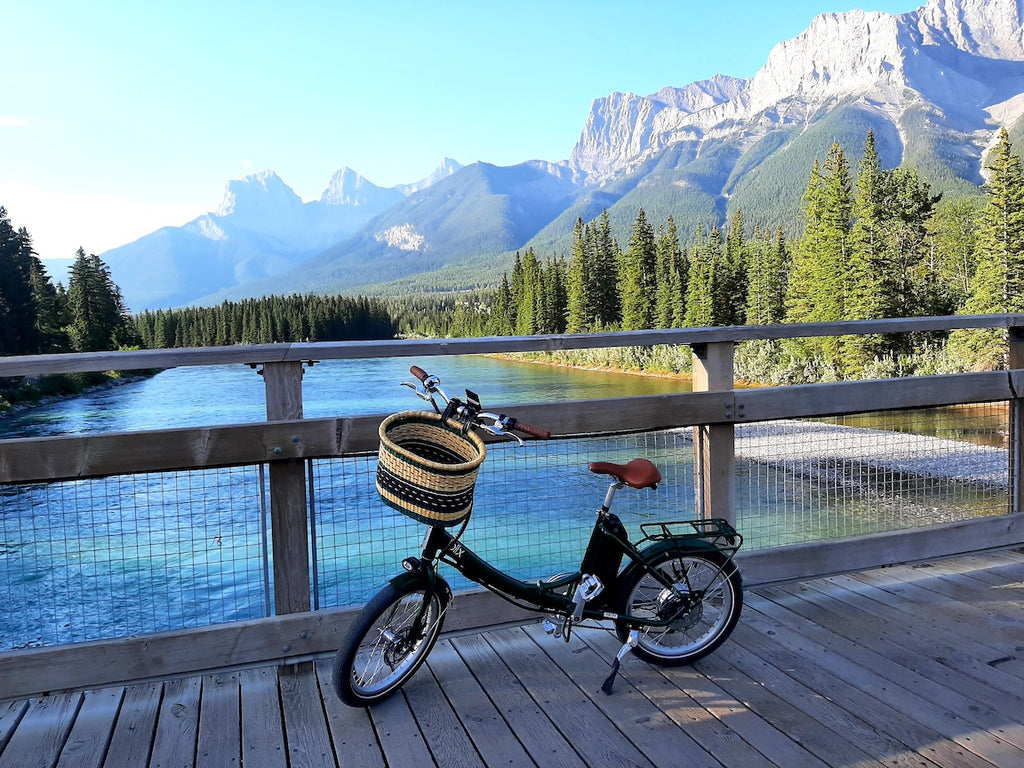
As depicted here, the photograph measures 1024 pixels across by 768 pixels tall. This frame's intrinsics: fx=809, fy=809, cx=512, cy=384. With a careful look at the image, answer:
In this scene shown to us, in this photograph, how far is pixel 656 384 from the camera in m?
29.4

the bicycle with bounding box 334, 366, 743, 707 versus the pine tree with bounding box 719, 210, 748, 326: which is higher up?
the pine tree with bounding box 719, 210, 748, 326

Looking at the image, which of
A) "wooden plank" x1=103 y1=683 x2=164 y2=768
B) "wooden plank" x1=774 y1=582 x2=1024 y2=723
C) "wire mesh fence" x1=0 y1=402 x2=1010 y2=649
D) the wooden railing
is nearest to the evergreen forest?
"wire mesh fence" x1=0 y1=402 x2=1010 y2=649

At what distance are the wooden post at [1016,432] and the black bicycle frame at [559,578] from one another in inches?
79.4

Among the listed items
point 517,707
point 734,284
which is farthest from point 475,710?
point 734,284

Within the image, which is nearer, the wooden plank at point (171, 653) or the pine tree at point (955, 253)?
the wooden plank at point (171, 653)

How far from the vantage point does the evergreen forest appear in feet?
84.7

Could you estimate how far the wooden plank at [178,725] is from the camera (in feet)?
6.99

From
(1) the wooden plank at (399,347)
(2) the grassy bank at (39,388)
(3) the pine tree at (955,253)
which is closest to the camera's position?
(1) the wooden plank at (399,347)

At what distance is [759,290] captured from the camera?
129 feet

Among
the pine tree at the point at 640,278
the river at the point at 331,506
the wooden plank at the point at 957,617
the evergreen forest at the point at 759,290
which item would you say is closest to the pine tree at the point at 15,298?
the evergreen forest at the point at 759,290

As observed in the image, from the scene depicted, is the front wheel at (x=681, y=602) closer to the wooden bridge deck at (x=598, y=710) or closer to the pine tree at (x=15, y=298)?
the wooden bridge deck at (x=598, y=710)

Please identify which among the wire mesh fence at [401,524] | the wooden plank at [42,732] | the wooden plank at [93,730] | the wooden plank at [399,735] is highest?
the wooden plank at [42,732]

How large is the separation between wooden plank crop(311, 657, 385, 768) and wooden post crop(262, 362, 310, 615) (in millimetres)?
306

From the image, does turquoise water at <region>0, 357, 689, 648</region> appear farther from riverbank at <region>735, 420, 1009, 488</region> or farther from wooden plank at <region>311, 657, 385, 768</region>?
riverbank at <region>735, 420, 1009, 488</region>
